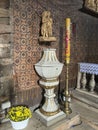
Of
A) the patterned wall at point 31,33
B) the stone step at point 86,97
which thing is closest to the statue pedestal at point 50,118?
the patterned wall at point 31,33

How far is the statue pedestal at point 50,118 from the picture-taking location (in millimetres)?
2070

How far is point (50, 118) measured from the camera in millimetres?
2107

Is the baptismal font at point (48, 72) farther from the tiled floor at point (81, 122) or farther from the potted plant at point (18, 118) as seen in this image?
the potted plant at point (18, 118)

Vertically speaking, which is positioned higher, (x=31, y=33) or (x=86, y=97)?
(x=31, y=33)

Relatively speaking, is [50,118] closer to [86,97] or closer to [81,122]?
[81,122]

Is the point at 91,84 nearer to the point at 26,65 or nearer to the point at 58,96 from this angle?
the point at 58,96

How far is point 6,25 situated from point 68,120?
1.72 m

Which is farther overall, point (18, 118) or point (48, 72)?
point (48, 72)

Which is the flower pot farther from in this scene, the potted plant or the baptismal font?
the baptismal font

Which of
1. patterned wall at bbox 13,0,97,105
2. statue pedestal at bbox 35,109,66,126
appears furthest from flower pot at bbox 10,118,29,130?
patterned wall at bbox 13,0,97,105

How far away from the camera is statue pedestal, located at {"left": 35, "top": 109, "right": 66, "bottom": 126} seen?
207cm

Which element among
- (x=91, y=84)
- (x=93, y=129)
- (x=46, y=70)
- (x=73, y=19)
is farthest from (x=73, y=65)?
(x=93, y=129)

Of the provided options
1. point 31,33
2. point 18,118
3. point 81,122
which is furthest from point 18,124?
point 31,33

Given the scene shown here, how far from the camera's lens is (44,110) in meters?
2.26
